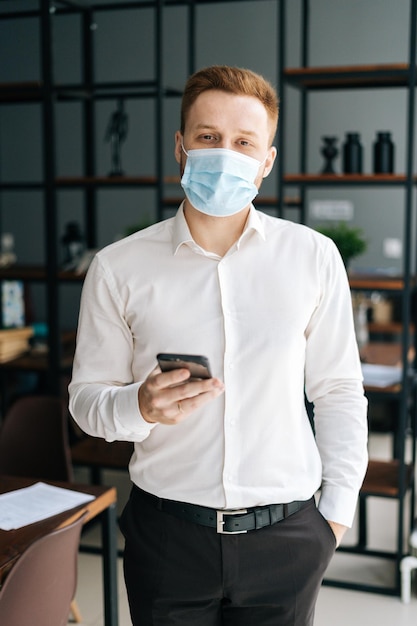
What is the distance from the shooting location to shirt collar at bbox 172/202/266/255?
154cm

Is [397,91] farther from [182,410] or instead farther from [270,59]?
[182,410]

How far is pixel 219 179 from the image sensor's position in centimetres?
152

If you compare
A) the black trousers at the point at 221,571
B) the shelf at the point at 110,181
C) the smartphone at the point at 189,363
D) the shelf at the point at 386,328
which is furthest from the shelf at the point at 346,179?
the shelf at the point at 386,328

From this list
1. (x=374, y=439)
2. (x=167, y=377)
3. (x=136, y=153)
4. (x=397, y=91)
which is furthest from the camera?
(x=136, y=153)

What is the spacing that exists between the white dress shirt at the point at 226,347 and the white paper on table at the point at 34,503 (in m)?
0.81

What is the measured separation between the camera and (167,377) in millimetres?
1266

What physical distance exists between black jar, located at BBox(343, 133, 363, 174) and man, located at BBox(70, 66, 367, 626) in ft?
6.29

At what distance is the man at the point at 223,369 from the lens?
1474 mm

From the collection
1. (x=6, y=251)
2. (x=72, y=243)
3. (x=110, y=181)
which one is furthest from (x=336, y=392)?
(x=6, y=251)

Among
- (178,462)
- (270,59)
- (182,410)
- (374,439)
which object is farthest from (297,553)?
(270,59)

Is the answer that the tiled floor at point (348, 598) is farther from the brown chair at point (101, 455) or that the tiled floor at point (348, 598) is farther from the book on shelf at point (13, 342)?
the book on shelf at point (13, 342)

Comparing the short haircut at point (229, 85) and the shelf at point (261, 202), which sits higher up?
the short haircut at point (229, 85)

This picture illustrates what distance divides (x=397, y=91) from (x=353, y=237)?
3295 mm

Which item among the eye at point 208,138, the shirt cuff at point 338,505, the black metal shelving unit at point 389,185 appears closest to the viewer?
the eye at point 208,138
